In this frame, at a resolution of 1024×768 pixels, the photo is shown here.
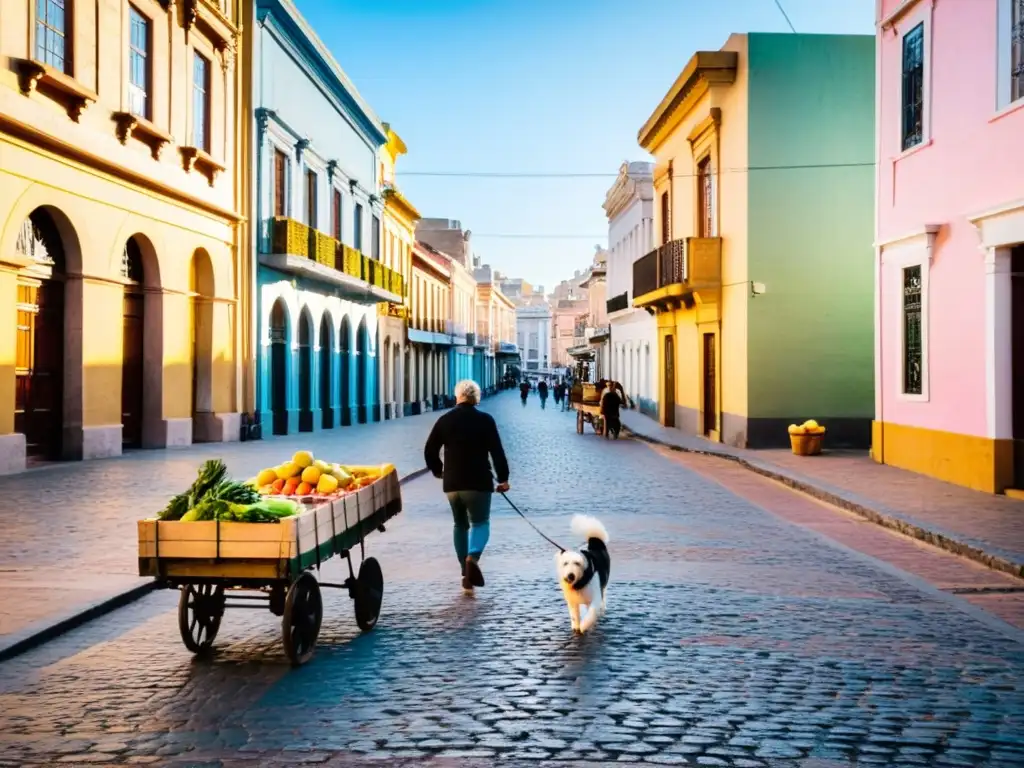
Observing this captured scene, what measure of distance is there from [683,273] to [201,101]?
1185 centimetres

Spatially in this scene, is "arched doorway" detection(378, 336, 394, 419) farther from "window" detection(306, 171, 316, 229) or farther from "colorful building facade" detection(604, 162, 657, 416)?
"window" detection(306, 171, 316, 229)

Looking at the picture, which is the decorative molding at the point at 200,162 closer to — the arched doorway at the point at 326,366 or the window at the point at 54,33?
the window at the point at 54,33

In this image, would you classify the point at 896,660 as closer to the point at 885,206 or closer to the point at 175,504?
the point at 175,504

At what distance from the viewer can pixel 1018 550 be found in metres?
9.40

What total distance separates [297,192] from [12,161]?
46.6 ft

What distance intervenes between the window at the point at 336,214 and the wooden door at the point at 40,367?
16.6 m

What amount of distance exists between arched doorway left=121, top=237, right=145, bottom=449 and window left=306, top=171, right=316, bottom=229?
10.5 m

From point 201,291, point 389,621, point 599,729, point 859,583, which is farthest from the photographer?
point 201,291

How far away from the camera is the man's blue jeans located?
7.80 m

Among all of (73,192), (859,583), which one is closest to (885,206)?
(859,583)

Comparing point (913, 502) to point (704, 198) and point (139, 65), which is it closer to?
point (139, 65)

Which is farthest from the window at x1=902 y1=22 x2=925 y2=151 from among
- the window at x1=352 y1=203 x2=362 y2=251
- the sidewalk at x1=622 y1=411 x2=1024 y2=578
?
the window at x1=352 y1=203 x2=362 y2=251

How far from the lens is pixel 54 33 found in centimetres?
1645

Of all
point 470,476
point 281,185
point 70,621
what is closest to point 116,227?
point 281,185
